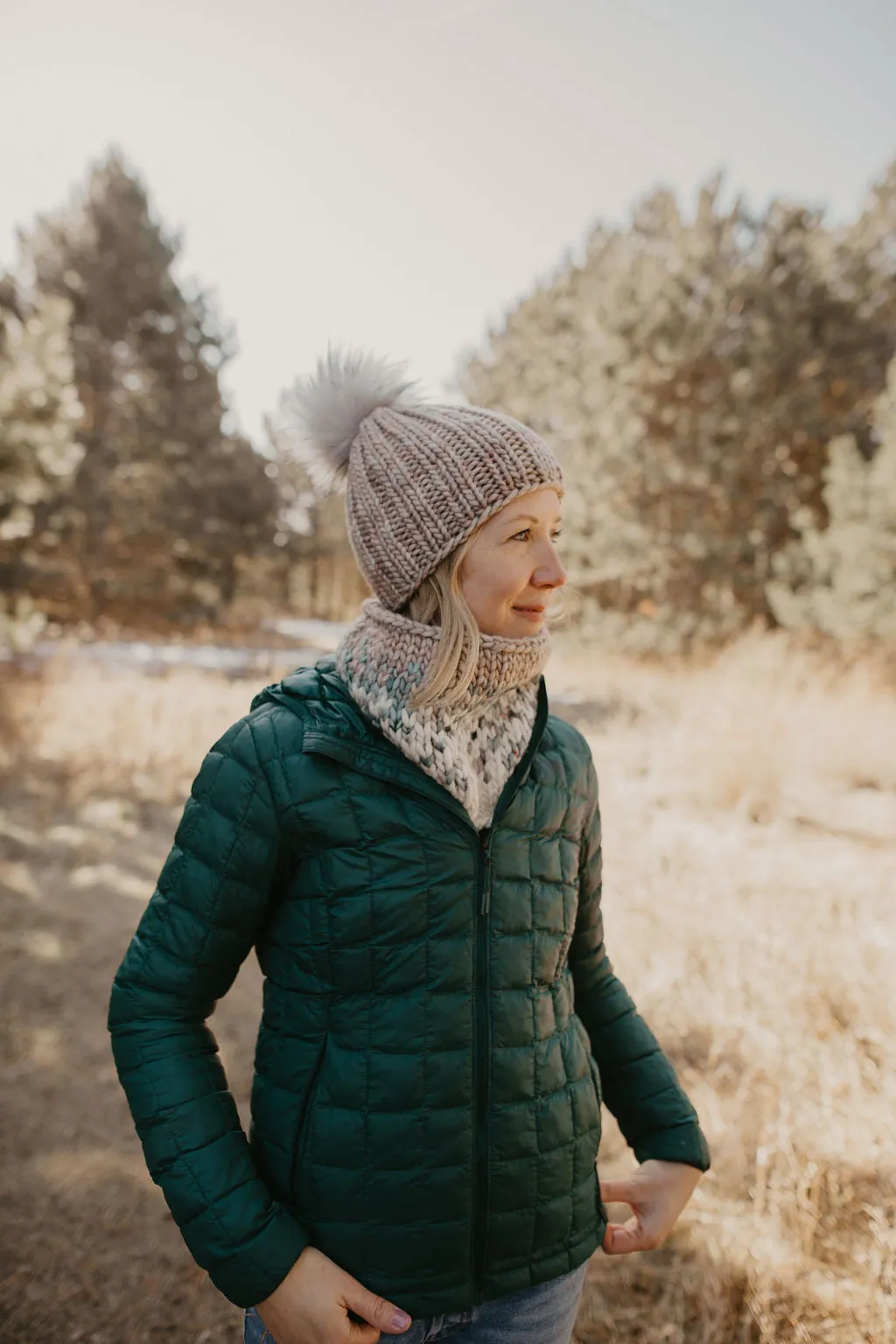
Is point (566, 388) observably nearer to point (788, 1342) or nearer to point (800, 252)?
point (800, 252)

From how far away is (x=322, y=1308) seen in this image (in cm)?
102

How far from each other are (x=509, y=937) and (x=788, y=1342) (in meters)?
1.62

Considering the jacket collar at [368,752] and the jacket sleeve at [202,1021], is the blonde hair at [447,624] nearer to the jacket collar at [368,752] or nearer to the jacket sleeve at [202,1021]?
the jacket collar at [368,752]

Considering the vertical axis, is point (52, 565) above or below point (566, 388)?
below

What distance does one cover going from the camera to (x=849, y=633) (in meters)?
11.1

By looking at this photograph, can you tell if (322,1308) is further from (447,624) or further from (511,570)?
(511,570)

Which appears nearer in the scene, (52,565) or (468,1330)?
(468,1330)

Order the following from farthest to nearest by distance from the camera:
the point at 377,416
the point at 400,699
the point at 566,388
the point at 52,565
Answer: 1. the point at 52,565
2. the point at 566,388
3. the point at 377,416
4. the point at 400,699

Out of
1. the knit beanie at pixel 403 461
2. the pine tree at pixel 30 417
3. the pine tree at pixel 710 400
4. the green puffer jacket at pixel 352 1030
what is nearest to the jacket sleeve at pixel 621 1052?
the green puffer jacket at pixel 352 1030

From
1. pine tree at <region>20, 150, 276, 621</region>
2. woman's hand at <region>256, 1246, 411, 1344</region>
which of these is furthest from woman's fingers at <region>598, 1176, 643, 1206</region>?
pine tree at <region>20, 150, 276, 621</region>

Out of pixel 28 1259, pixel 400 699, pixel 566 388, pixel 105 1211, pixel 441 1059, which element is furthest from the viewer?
pixel 566 388

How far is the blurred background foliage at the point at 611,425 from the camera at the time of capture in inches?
436

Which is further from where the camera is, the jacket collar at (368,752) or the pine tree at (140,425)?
the pine tree at (140,425)

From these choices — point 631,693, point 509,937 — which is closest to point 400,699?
point 509,937
